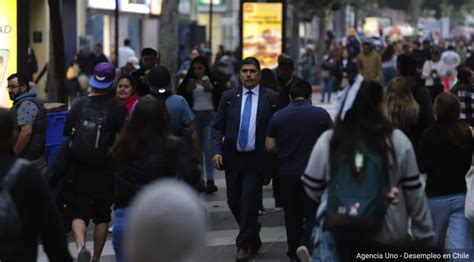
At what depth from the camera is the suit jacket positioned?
10766 millimetres

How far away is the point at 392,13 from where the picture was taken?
100562 millimetres

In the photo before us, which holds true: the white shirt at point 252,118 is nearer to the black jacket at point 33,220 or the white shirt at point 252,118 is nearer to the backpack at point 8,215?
the black jacket at point 33,220

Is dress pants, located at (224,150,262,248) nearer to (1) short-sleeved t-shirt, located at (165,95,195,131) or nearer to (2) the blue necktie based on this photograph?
(2) the blue necktie

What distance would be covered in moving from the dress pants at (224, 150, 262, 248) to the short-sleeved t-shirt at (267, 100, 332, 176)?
2.66 feet

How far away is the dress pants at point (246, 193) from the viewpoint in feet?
35.0

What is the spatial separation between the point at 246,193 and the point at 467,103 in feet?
11.6

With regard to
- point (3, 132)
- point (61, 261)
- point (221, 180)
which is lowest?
point (221, 180)

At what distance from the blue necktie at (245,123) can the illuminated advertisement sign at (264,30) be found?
15.0 meters

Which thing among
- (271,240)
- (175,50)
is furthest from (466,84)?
(175,50)

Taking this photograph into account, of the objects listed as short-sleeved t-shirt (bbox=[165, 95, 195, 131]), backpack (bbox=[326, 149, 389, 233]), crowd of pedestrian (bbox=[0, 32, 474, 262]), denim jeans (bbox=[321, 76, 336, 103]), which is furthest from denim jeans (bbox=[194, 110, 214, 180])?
denim jeans (bbox=[321, 76, 336, 103])

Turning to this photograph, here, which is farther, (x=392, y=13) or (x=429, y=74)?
(x=392, y=13)

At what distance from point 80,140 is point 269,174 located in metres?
1.93

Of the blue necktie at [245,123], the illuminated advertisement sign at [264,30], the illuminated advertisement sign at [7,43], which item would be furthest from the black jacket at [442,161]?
the illuminated advertisement sign at [264,30]

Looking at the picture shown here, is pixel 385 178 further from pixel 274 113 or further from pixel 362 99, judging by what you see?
pixel 274 113
